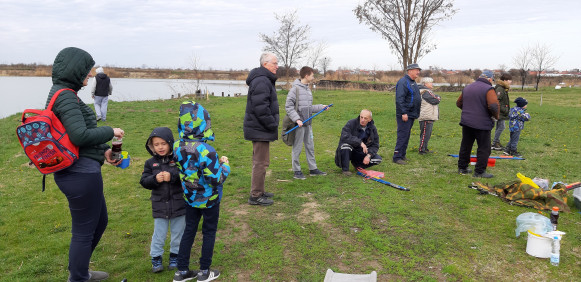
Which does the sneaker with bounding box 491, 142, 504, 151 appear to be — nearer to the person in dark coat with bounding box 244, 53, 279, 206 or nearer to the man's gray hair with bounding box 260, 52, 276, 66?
the person in dark coat with bounding box 244, 53, 279, 206

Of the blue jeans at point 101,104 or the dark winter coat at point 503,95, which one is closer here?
the dark winter coat at point 503,95

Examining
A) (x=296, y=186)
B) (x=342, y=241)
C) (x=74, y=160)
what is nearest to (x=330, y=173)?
(x=296, y=186)

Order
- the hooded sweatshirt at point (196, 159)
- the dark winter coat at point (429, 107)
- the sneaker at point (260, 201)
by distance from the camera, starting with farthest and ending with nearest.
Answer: the dark winter coat at point (429, 107), the sneaker at point (260, 201), the hooded sweatshirt at point (196, 159)

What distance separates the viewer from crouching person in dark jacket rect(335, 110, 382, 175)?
21.2ft

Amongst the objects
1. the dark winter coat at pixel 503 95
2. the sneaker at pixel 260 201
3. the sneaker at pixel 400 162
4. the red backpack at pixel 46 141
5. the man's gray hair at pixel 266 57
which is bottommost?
the sneaker at pixel 260 201

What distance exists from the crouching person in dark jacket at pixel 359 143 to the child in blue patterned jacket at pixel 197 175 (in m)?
3.52

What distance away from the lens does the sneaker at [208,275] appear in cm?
338

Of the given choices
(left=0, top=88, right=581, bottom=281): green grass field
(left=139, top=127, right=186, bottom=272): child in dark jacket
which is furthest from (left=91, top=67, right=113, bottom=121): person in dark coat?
(left=139, top=127, right=186, bottom=272): child in dark jacket

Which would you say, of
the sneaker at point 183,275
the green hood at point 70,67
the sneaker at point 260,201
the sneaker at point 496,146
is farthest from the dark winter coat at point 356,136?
the green hood at point 70,67

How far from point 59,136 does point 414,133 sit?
10.0 m

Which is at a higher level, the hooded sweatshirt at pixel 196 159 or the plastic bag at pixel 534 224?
the hooded sweatshirt at pixel 196 159

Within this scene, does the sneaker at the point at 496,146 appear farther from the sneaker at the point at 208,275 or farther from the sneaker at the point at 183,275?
the sneaker at the point at 183,275

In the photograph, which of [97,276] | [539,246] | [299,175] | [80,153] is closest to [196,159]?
[80,153]

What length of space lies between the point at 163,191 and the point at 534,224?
3646mm
